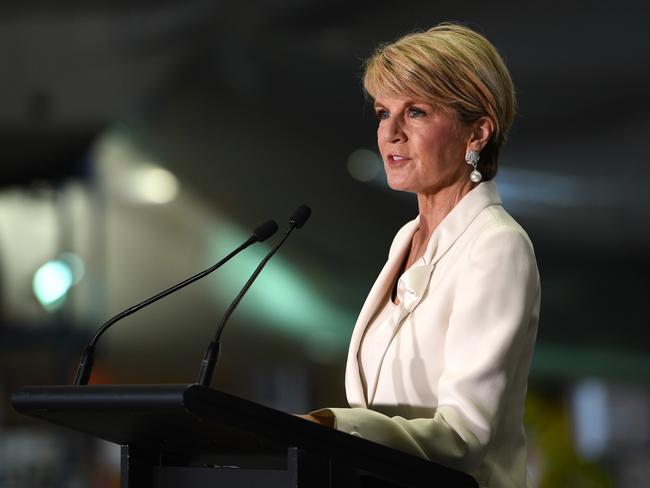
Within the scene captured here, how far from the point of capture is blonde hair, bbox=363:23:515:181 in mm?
1730

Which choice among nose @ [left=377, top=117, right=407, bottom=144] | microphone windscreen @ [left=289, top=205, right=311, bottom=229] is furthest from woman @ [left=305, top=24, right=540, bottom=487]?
microphone windscreen @ [left=289, top=205, right=311, bottom=229]

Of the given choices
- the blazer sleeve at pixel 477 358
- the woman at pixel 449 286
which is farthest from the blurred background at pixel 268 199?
the blazer sleeve at pixel 477 358

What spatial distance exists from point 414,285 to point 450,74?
1.05 ft

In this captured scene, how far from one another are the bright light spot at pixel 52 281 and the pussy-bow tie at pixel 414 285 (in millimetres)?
5453

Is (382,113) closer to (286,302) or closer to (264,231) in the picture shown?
(264,231)

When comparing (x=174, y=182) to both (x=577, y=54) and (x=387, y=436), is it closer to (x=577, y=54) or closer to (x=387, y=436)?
(x=577, y=54)

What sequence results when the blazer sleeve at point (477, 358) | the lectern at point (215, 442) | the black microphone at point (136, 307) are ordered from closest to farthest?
the lectern at point (215, 442) → the blazer sleeve at point (477, 358) → the black microphone at point (136, 307)

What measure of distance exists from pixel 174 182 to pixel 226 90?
642 millimetres

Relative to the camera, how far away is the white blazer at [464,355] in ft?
4.93

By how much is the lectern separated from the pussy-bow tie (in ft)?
1.15

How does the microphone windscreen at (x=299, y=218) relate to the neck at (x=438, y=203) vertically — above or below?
below

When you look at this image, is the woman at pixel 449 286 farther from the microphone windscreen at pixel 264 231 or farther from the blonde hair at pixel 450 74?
the microphone windscreen at pixel 264 231

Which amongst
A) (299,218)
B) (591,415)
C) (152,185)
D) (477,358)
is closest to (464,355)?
(477,358)

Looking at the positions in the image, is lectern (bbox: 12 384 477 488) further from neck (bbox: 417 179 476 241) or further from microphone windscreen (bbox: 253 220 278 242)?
Answer: neck (bbox: 417 179 476 241)
